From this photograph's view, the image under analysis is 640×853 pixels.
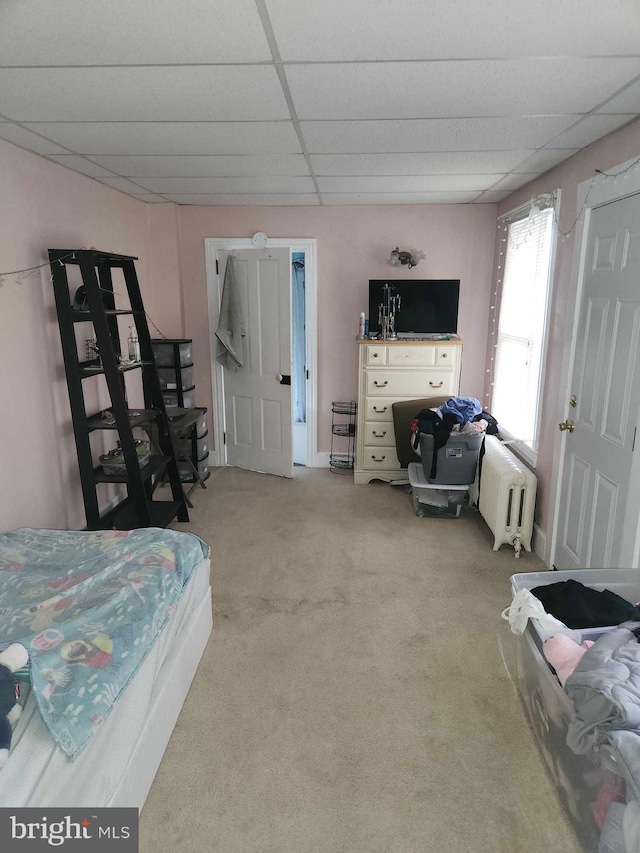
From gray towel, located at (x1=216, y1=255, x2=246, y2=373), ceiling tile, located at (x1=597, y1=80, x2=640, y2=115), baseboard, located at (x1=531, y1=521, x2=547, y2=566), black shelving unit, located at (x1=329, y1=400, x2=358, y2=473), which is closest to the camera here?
ceiling tile, located at (x1=597, y1=80, x2=640, y2=115)

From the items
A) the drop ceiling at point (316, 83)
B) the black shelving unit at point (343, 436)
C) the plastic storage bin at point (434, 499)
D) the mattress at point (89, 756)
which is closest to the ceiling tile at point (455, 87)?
the drop ceiling at point (316, 83)

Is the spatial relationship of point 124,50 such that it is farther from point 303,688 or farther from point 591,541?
point 591,541

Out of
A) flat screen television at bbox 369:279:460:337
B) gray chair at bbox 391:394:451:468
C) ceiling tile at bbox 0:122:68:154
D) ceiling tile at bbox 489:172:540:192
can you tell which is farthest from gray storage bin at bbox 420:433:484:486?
ceiling tile at bbox 0:122:68:154

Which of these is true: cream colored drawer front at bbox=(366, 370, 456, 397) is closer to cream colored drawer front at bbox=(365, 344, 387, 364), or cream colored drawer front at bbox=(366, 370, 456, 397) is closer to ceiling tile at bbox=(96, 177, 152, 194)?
cream colored drawer front at bbox=(365, 344, 387, 364)

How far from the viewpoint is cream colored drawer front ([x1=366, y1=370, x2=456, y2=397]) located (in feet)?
14.9

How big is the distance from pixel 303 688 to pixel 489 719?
0.77m

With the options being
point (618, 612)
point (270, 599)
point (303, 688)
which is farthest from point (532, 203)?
point (303, 688)

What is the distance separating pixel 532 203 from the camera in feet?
11.6

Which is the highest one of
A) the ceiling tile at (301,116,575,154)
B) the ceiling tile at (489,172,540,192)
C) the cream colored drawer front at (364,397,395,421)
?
the ceiling tile at (489,172,540,192)

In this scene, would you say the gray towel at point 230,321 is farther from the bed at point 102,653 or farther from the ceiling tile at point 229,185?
the bed at point 102,653

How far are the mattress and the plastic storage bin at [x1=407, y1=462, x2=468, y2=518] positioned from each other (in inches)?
98.7

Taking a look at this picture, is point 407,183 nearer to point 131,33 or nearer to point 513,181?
point 513,181

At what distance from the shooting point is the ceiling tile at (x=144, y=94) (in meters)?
1.89

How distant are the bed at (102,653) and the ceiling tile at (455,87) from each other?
193 cm
